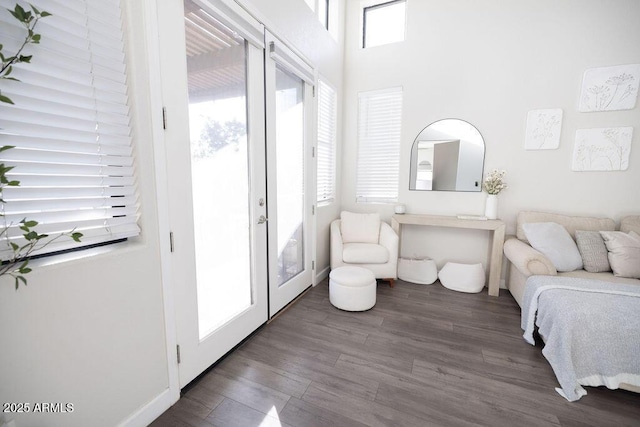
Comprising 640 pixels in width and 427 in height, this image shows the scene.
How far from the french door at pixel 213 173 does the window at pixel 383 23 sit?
225cm

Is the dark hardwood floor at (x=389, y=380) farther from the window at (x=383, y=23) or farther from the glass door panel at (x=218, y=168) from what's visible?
the window at (x=383, y=23)

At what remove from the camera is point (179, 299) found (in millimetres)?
1529

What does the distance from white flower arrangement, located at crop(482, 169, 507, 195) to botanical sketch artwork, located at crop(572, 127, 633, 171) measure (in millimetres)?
668

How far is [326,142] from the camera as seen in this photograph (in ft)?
11.3

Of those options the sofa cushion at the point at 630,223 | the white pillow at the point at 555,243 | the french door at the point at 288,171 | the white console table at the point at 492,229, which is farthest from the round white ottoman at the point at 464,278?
the french door at the point at 288,171

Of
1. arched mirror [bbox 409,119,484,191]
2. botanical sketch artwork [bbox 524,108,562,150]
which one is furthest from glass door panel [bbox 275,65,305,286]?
botanical sketch artwork [bbox 524,108,562,150]

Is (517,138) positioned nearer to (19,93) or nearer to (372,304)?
(372,304)

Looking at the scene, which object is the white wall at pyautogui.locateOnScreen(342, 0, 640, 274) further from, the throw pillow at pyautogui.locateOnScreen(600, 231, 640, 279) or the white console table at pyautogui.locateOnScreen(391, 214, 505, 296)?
the throw pillow at pyautogui.locateOnScreen(600, 231, 640, 279)

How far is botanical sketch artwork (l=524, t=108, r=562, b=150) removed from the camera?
2.85 meters

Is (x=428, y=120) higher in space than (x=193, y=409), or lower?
higher

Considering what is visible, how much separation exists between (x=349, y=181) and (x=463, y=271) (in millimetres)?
1880

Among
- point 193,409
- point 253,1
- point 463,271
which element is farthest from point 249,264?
point 463,271

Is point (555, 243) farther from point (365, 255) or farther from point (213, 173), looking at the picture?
point (213, 173)

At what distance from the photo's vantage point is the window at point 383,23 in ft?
11.3
